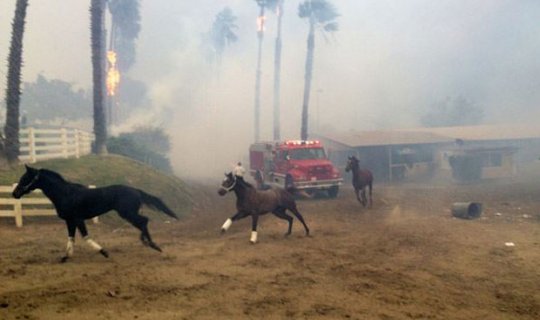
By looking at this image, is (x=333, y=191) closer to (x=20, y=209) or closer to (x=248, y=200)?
(x=248, y=200)

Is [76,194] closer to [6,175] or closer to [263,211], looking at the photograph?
[263,211]

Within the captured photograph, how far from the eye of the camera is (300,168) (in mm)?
22938

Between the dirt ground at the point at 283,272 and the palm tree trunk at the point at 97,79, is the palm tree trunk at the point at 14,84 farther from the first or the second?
the palm tree trunk at the point at 97,79

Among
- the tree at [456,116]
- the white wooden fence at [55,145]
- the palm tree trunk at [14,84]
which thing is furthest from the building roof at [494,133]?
the tree at [456,116]

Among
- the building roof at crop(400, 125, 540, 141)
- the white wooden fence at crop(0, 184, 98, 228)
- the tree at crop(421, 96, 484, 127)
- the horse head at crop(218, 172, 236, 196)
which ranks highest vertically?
the tree at crop(421, 96, 484, 127)

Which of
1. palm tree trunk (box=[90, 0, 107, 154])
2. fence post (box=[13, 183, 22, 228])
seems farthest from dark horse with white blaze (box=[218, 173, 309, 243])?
palm tree trunk (box=[90, 0, 107, 154])

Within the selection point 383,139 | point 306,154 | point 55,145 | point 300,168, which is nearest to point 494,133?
point 383,139

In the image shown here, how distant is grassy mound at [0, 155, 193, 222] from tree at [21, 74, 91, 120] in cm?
6640

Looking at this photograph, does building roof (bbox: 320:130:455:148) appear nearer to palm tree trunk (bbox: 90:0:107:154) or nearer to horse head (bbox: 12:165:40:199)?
palm tree trunk (bbox: 90:0:107:154)

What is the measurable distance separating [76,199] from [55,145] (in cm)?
1182

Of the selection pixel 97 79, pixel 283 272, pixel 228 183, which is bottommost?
pixel 283 272

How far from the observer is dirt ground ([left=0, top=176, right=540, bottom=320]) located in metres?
7.11

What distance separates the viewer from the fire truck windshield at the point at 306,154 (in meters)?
23.7

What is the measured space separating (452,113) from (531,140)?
136 ft
